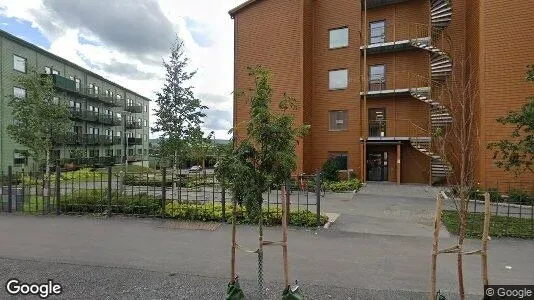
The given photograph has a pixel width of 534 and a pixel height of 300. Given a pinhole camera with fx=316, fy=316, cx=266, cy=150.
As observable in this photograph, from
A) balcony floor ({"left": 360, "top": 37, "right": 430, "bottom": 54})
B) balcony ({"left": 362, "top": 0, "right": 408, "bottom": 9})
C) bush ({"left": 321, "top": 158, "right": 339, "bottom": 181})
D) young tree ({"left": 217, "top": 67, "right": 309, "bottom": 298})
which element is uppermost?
balcony ({"left": 362, "top": 0, "right": 408, "bottom": 9})

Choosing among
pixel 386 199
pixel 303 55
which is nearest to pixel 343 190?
pixel 386 199

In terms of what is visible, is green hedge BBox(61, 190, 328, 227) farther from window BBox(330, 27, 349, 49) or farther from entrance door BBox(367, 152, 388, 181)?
window BBox(330, 27, 349, 49)

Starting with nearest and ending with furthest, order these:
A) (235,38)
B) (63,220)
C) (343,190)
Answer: (63,220)
(343,190)
(235,38)

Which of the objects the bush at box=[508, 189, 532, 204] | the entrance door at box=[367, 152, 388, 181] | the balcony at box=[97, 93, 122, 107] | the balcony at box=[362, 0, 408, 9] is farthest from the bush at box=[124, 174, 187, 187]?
the balcony at box=[97, 93, 122, 107]

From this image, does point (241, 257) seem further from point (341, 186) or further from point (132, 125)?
point (132, 125)

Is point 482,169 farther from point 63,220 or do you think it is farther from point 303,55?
point 63,220

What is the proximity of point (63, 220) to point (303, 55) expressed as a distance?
19386 mm

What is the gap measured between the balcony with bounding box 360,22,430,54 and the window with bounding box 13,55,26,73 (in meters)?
34.8

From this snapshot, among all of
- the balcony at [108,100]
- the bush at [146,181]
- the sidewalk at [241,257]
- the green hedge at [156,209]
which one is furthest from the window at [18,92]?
the sidewalk at [241,257]

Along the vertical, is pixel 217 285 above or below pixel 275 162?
below

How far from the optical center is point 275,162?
4.98 metres

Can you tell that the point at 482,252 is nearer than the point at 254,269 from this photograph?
Yes

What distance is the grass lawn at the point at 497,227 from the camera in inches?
378

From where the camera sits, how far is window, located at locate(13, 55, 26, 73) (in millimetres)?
33094
